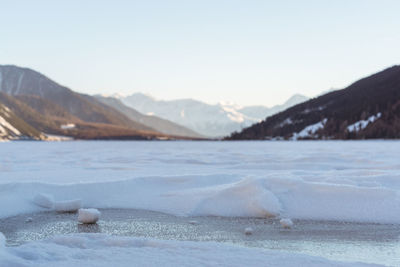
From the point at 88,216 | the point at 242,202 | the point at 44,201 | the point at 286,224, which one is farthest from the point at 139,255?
the point at 44,201

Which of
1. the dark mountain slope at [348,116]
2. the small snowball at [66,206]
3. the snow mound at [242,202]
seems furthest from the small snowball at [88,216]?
the dark mountain slope at [348,116]

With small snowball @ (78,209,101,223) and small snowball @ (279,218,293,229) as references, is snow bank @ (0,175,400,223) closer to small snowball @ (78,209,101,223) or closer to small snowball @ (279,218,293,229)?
small snowball @ (279,218,293,229)

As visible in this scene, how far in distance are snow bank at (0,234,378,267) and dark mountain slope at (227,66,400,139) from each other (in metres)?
108

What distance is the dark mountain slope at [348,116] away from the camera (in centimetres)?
11181

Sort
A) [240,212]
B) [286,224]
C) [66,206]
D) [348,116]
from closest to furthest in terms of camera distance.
Answer: 1. [286,224]
2. [240,212]
3. [66,206]
4. [348,116]

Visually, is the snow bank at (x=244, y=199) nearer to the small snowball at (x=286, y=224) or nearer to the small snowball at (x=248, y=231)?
the small snowball at (x=286, y=224)

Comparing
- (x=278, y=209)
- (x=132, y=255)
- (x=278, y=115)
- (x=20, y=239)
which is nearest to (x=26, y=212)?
(x=20, y=239)

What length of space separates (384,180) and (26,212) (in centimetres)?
908

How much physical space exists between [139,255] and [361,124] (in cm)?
12240

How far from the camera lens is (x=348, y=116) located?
126375 millimetres

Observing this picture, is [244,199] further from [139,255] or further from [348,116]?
[348,116]

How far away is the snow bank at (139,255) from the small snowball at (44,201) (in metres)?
3.52

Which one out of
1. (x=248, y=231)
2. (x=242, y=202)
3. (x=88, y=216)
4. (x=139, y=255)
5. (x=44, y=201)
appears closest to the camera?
(x=139, y=255)

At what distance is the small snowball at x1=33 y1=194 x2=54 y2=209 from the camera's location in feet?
29.2
